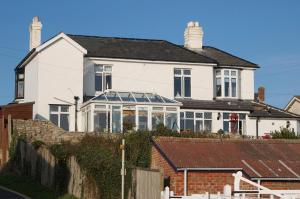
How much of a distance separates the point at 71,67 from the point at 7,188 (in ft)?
45.3

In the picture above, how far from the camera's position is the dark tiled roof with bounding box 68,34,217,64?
50094 mm

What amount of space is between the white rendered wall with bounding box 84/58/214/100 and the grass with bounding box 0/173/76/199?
11653 mm

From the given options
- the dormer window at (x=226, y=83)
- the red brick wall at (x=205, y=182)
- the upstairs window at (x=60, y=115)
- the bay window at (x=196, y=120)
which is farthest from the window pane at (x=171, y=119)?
the red brick wall at (x=205, y=182)

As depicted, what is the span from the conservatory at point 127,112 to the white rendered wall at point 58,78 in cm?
162

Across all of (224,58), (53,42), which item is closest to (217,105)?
(224,58)

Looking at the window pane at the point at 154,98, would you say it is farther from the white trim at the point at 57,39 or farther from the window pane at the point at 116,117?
the white trim at the point at 57,39

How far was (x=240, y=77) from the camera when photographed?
53.4m

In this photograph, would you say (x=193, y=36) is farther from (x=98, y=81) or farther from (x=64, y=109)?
(x=64, y=109)

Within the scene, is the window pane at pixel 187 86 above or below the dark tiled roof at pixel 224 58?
below

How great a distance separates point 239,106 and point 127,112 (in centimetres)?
950

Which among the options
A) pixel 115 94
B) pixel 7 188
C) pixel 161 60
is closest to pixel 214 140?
pixel 7 188

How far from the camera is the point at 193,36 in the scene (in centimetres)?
5631

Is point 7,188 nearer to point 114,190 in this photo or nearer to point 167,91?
point 114,190

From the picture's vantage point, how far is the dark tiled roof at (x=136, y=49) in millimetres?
50094
